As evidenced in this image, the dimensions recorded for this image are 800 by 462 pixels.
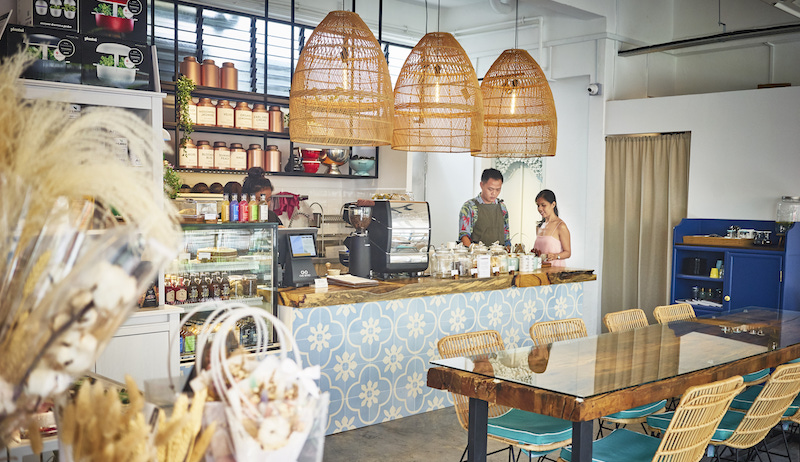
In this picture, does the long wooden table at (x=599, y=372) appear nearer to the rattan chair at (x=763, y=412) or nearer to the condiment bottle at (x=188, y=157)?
the rattan chair at (x=763, y=412)

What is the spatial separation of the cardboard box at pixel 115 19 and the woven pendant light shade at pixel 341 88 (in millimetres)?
933

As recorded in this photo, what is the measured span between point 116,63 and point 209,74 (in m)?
2.91

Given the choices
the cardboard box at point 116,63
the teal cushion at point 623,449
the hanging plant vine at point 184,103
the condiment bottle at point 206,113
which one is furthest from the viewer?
the condiment bottle at point 206,113

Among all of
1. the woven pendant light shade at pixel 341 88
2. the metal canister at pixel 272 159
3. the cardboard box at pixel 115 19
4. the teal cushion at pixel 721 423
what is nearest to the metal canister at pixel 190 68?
the metal canister at pixel 272 159

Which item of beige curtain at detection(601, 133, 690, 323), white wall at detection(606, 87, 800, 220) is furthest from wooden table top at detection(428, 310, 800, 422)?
beige curtain at detection(601, 133, 690, 323)

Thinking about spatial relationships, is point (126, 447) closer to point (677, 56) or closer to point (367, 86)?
point (367, 86)

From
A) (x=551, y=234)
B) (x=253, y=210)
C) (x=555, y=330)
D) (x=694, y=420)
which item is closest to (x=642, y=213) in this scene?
(x=551, y=234)

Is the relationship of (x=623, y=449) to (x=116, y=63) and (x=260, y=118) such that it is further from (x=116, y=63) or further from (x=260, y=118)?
(x=260, y=118)

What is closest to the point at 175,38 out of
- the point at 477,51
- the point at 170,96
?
the point at 170,96

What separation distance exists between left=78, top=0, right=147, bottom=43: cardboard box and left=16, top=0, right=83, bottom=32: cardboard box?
0.04m

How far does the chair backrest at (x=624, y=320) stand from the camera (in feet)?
14.9

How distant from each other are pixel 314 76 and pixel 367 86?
41cm

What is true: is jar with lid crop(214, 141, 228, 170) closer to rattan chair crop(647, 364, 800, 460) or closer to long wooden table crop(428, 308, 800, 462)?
long wooden table crop(428, 308, 800, 462)

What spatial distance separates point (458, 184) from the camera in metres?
9.48
